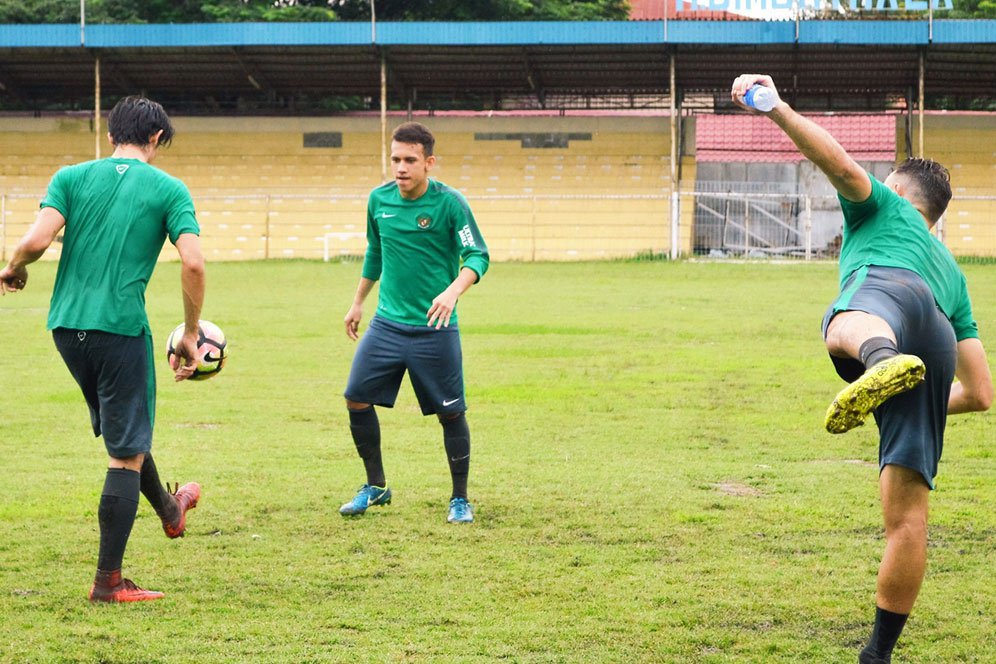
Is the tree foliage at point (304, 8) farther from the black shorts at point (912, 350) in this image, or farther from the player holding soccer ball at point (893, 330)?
the black shorts at point (912, 350)

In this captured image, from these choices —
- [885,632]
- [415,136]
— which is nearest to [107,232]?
[415,136]

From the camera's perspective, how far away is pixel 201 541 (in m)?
6.01

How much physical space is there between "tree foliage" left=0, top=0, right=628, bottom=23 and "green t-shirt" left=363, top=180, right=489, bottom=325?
32.6 metres

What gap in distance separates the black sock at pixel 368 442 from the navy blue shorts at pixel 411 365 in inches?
3.8

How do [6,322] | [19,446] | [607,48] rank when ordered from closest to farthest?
[19,446]
[6,322]
[607,48]

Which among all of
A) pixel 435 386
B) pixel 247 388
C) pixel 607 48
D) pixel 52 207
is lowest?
pixel 247 388

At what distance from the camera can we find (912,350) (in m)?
4.15

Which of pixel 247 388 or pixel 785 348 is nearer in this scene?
pixel 247 388

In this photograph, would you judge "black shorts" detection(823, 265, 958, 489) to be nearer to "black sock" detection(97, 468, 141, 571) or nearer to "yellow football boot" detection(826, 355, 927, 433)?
"yellow football boot" detection(826, 355, 927, 433)

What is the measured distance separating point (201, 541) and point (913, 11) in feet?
108

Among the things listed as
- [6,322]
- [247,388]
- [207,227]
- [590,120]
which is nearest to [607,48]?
[590,120]

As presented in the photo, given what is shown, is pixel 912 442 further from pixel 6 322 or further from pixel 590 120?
pixel 590 120

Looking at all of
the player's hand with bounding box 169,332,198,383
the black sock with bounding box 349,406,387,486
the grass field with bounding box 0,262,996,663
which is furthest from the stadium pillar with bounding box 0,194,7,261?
the player's hand with bounding box 169,332,198,383

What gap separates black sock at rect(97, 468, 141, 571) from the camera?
5020 millimetres
